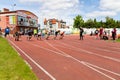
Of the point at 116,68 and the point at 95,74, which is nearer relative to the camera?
the point at 95,74

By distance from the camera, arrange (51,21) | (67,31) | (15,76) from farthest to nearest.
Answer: (51,21), (67,31), (15,76)

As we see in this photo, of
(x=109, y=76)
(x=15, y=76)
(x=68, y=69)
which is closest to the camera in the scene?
(x=15, y=76)

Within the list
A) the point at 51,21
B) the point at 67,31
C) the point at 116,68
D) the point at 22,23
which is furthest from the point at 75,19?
the point at 116,68

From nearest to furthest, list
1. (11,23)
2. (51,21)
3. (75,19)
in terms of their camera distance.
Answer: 1. (11,23)
2. (75,19)
3. (51,21)

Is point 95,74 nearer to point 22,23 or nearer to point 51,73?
point 51,73

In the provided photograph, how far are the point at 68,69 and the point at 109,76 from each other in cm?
212

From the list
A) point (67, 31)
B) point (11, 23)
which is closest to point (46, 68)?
point (11, 23)

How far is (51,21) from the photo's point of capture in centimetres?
12725

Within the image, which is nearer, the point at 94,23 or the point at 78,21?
the point at 78,21

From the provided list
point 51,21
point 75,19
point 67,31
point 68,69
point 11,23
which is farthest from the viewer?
point 51,21

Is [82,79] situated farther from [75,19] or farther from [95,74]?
[75,19]

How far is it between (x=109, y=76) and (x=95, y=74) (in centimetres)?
64

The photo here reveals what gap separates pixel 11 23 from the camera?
71688 millimetres

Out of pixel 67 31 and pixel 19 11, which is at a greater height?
pixel 19 11
